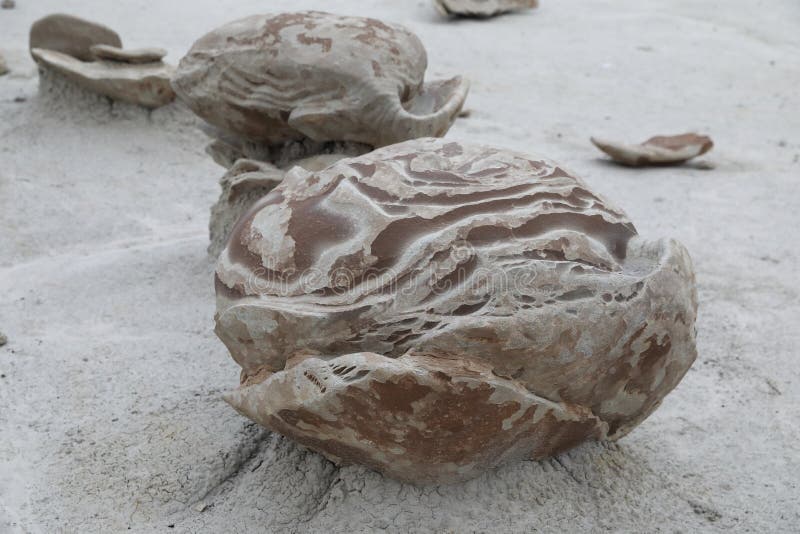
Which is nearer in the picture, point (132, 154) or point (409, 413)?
point (409, 413)

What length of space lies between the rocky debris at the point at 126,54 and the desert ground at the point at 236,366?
288 millimetres

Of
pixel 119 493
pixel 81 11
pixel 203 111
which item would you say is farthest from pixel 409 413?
pixel 81 11

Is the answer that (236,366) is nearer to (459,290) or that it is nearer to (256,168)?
(256,168)

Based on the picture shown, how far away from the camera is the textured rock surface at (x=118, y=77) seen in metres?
4.90

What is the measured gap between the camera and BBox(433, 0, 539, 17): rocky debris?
7.69m

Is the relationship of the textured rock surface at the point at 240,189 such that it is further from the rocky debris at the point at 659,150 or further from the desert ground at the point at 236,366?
the rocky debris at the point at 659,150

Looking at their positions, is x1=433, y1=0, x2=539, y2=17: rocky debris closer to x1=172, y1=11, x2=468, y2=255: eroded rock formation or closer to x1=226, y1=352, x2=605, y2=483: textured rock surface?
x1=172, y1=11, x2=468, y2=255: eroded rock formation

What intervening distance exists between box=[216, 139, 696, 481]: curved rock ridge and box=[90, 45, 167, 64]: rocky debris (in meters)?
3.31

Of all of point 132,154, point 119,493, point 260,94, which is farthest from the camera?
point 132,154

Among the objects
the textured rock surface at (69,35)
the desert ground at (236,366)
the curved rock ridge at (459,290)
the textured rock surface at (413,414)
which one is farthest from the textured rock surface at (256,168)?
the textured rock surface at (69,35)

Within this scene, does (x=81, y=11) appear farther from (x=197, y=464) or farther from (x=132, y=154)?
(x=197, y=464)

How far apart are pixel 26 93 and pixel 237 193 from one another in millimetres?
2794

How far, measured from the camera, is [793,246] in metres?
3.78

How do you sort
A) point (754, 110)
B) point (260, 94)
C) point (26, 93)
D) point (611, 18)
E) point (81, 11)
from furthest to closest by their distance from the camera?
point (611, 18) < point (81, 11) < point (754, 110) < point (26, 93) < point (260, 94)
